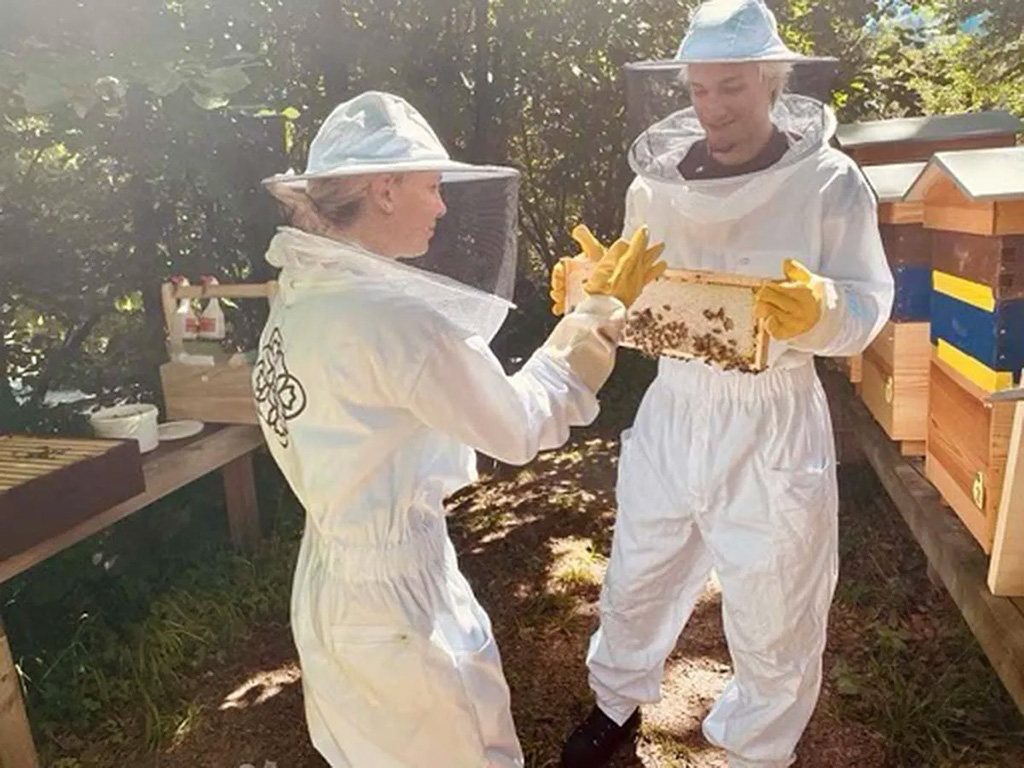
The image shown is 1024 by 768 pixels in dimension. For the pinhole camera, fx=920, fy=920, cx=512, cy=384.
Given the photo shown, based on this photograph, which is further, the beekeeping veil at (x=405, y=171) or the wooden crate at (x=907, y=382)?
the wooden crate at (x=907, y=382)

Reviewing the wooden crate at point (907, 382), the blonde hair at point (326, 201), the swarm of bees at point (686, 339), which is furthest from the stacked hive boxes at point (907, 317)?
the blonde hair at point (326, 201)

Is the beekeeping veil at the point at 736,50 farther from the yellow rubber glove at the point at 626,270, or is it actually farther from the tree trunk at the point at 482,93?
the tree trunk at the point at 482,93

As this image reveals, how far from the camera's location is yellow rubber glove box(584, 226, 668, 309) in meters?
1.82

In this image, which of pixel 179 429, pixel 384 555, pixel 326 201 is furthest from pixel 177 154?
pixel 384 555

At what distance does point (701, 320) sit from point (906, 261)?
1102 mm

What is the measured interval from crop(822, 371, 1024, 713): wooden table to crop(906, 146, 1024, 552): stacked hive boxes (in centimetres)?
11

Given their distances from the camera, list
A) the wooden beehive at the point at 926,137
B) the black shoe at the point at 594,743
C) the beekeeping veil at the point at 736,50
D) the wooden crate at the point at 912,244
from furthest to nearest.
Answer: the wooden beehive at the point at 926,137 < the wooden crate at the point at 912,244 < the black shoe at the point at 594,743 < the beekeeping veil at the point at 736,50

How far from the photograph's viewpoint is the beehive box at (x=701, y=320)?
76.5 inches

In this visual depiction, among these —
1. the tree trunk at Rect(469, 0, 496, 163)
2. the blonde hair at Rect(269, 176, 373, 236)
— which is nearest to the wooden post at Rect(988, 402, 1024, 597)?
the blonde hair at Rect(269, 176, 373, 236)

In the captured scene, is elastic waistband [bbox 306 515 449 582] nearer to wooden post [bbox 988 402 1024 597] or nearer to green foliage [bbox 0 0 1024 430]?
wooden post [bbox 988 402 1024 597]

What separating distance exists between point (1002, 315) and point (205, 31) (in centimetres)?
286

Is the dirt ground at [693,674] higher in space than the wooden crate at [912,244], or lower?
lower

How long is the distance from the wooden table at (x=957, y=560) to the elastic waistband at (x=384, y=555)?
133cm

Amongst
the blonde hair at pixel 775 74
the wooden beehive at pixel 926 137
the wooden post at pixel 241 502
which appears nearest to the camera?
the blonde hair at pixel 775 74
